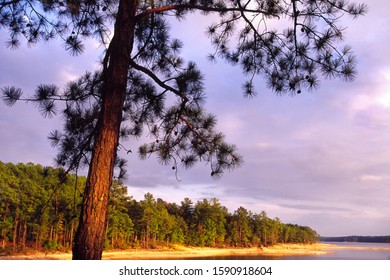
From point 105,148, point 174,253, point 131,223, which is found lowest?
point 174,253

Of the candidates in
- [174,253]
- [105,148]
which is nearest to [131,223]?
[174,253]

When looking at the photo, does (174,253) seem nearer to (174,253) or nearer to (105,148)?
(174,253)

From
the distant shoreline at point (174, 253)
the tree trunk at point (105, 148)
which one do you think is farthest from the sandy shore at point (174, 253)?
the tree trunk at point (105, 148)

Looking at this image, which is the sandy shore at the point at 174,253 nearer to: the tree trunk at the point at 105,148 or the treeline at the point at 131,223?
the treeline at the point at 131,223

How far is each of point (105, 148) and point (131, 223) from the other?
31262 millimetres

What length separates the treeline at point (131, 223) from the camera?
74.5 ft

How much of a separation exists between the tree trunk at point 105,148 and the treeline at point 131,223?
39.6 inches

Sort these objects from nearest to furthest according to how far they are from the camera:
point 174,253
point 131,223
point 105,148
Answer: point 105,148 < point 131,223 < point 174,253

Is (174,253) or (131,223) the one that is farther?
(174,253)

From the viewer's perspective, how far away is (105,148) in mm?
2531

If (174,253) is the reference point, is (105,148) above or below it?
above

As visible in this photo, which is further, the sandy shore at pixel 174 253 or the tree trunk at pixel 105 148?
the sandy shore at pixel 174 253

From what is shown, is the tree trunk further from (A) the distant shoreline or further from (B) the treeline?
(A) the distant shoreline
